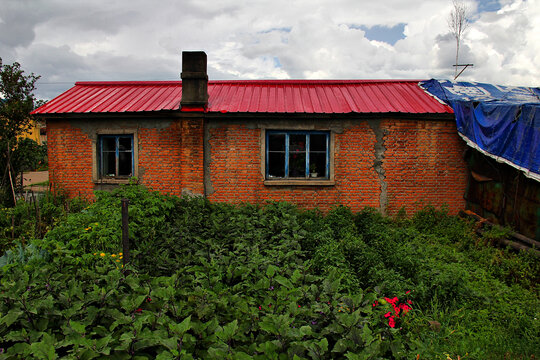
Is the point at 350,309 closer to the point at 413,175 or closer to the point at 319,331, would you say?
the point at 319,331

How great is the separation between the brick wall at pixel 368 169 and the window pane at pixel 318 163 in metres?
0.34

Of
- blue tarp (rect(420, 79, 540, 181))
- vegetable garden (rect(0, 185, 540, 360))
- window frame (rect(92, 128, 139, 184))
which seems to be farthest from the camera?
window frame (rect(92, 128, 139, 184))

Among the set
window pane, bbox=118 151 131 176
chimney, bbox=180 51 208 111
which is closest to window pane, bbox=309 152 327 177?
chimney, bbox=180 51 208 111

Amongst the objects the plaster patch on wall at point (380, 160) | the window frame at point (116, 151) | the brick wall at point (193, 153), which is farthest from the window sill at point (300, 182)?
the window frame at point (116, 151)

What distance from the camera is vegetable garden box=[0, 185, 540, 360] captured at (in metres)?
2.21

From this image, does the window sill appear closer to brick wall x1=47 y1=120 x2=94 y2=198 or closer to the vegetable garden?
the vegetable garden

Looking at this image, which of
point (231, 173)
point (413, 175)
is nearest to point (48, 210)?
point (231, 173)

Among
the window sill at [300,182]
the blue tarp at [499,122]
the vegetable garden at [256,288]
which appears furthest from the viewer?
the window sill at [300,182]

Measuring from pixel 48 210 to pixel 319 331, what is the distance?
7.57 m

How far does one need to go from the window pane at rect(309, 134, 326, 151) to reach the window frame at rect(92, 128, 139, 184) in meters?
4.60

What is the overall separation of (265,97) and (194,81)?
1985 millimetres

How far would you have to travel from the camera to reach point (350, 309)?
2.54m

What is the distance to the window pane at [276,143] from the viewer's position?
896 cm

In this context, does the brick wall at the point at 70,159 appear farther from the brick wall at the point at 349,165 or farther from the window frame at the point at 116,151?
the brick wall at the point at 349,165
